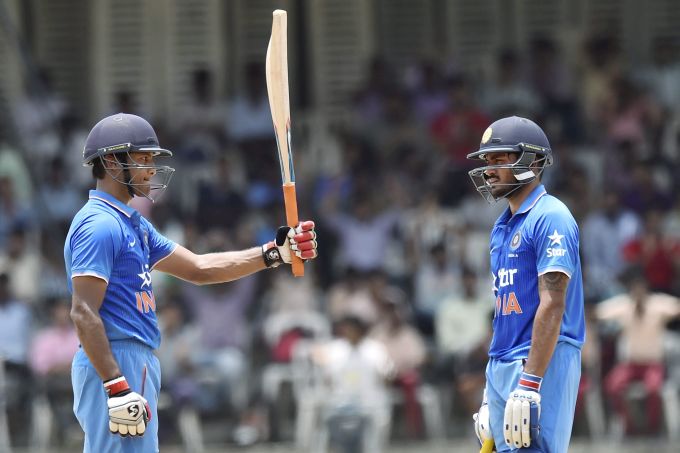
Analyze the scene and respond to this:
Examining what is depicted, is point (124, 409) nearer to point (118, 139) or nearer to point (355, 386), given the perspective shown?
point (118, 139)

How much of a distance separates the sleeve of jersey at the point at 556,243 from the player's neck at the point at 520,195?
240mm

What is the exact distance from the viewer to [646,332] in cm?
1273

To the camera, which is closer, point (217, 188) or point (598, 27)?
point (217, 188)

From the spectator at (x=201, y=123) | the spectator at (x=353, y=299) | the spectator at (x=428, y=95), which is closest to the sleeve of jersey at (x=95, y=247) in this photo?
the spectator at (x=353, y=299)

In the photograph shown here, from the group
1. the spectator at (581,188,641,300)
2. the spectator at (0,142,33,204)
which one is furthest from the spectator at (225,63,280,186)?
the spectator at (581,188,641,300)

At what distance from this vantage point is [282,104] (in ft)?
25.4

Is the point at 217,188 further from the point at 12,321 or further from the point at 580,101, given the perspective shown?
the point at 580,101

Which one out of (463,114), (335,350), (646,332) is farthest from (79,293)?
(463,114)

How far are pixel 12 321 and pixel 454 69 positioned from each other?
5.05 meters

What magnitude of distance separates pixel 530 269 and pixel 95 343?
201 centimetres

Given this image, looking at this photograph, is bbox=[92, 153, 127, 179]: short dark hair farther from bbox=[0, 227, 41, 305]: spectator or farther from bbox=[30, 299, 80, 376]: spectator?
bbox=[0, 227, 41, 305]: spectator

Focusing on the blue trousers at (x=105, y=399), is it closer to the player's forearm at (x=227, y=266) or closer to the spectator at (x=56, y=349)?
the player's forearm at (x=227, y=266)

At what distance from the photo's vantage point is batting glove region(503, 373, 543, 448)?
6816 mm

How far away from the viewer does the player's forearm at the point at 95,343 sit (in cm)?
687
